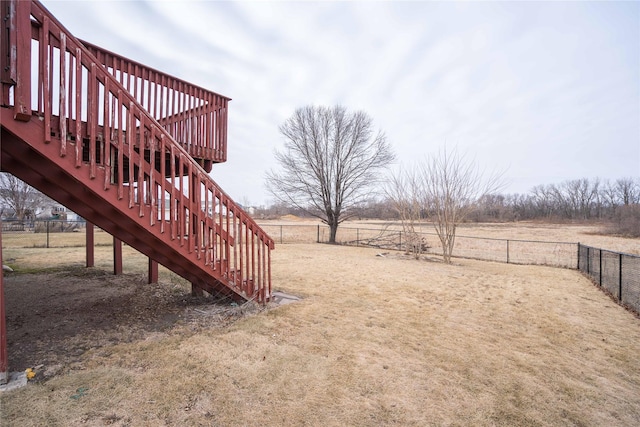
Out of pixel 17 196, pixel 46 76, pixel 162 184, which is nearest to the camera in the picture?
pixel 46 76

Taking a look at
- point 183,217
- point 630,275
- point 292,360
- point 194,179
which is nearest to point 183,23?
point 194,179

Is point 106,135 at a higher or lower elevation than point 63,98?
lower

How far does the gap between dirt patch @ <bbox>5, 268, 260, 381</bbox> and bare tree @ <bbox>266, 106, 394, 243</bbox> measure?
40.9ft

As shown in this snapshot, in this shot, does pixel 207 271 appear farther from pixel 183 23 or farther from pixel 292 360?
pixel 183 23

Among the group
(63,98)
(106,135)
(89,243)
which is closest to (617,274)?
(106,135)

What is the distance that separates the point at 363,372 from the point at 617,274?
6562 mm

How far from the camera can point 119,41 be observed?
7.36m

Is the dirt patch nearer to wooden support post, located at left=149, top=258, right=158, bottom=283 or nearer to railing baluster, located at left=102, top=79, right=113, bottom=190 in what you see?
wooden support post, located at left=149, top=258, right=158, bottom=283

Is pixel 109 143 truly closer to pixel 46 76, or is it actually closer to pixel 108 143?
pixel 108 143

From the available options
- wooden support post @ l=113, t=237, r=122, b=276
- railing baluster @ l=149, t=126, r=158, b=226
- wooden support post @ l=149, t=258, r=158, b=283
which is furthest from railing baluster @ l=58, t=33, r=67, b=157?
wooden support post @ l=113, t=237, r=122, b=276

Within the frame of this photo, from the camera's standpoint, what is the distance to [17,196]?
26375mm

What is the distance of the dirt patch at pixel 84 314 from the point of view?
121 inches

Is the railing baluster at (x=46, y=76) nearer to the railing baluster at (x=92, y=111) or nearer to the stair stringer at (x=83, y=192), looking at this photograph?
the stair stringer at (x=83, y=192)

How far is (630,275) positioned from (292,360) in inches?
258
